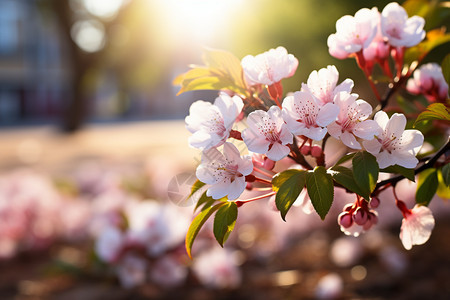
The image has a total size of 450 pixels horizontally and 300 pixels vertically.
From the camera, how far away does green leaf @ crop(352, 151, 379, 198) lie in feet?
2.05

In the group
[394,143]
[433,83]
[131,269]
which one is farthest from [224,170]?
[131,269]

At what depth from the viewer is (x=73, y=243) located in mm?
3117

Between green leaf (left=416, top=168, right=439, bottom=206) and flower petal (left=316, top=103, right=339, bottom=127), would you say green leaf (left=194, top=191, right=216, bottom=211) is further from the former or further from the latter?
green leaf (left=416, top=168, right=439, bottom=206)

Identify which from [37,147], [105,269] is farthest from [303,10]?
[37,147]

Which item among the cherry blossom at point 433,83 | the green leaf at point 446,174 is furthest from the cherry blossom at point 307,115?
the cherry blossom at point 433,83

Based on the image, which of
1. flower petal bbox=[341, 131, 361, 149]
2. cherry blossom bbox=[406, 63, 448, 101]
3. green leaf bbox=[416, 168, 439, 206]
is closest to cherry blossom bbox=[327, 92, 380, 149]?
flower petal bbox=[341, 131, 361, 149]

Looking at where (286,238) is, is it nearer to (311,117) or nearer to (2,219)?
(2,219)

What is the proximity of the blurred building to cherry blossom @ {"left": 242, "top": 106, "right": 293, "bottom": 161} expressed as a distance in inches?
985

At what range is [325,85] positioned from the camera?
71cm

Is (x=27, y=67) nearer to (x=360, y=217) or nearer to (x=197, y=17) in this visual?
(x=197, y=17)

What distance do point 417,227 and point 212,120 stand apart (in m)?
0.38

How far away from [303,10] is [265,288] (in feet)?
7.93

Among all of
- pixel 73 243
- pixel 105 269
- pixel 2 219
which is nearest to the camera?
pixel 105 269

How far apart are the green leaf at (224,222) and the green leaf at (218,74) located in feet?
0.67
